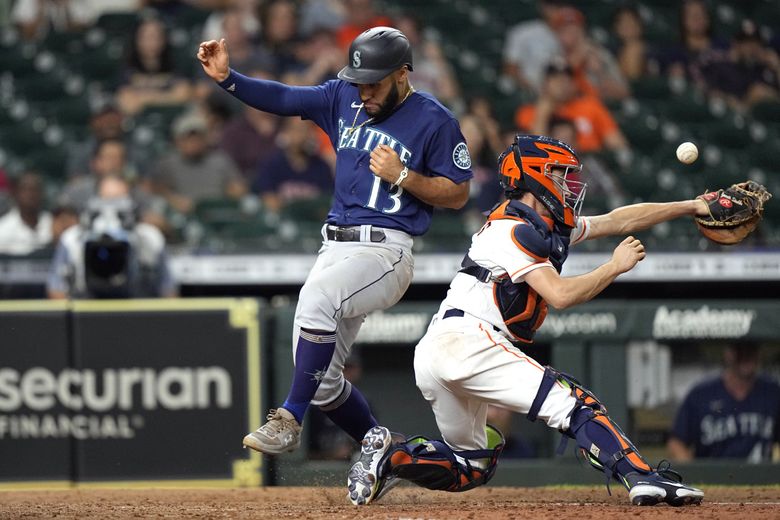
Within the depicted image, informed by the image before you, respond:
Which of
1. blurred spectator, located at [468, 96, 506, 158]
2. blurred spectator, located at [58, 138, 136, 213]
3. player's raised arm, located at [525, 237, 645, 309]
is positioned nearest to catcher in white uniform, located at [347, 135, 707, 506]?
player's raised arm, located at [525, 237, 645, 309]

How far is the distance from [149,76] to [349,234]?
4888 mm

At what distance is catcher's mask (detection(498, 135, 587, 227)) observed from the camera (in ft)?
14.5

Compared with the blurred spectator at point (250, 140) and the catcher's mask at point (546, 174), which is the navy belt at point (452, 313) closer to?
the catcher's mask at point (546, 174)

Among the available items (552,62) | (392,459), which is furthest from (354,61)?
(552,62)

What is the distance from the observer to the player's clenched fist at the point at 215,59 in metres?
4.80

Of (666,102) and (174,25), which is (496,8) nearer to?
(666,102)

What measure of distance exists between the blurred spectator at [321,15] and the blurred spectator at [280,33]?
0.09m

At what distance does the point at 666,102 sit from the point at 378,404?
3803mm

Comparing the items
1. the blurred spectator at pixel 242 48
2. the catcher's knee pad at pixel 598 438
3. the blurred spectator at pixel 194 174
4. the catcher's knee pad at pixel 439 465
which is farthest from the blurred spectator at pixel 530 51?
the catcher's knee pad at pixel 598 438

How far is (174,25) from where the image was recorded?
32.4 ft

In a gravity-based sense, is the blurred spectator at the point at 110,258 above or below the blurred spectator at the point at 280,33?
below

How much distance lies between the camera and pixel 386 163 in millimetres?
4422

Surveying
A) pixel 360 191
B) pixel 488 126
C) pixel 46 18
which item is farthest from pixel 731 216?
pixel 46 18

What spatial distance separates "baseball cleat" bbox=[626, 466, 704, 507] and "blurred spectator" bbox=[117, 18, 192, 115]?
18.8 ft
